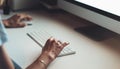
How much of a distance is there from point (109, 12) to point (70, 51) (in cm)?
25

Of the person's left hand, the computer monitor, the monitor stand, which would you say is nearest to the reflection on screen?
the computer monitor

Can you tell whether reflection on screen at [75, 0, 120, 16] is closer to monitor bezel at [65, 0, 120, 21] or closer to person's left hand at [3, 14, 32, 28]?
monitor bezel at [65, 0, 120, 21]

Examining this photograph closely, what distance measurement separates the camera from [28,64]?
876mm

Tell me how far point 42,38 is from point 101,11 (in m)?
0.30

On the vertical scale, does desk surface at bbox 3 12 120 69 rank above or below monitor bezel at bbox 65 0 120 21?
below

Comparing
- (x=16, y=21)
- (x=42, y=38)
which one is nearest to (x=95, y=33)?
(x=42, y=38)

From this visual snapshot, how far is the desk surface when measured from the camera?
2.94 feet

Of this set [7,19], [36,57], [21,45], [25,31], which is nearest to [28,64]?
[36,57]

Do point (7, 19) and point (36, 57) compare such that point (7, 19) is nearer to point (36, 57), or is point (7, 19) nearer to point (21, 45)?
point (21, 45)

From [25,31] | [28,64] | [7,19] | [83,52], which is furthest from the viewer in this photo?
[7,19]

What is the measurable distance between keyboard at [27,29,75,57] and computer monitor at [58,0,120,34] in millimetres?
216

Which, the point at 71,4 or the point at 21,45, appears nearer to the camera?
the point at 21,45

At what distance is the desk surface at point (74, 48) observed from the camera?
2.94ft

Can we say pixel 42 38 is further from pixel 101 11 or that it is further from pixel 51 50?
pixel 101 11
